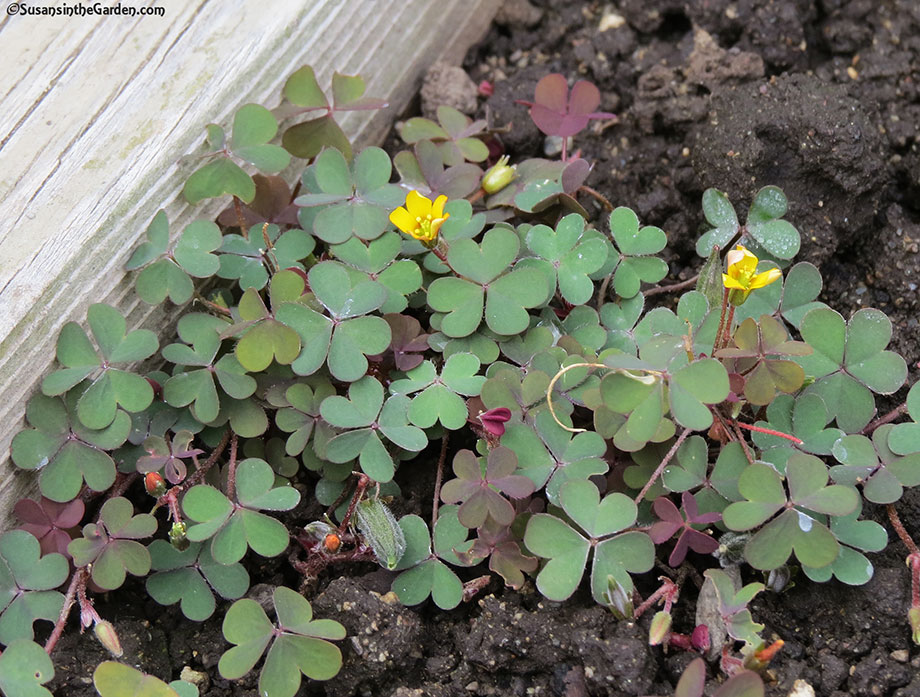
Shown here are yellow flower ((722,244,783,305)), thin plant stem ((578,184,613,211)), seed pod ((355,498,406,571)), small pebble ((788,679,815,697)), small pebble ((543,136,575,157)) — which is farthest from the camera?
small pebble ((543,136,575,157))

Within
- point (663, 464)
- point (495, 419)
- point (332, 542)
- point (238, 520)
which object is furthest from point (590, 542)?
point (238, 520)

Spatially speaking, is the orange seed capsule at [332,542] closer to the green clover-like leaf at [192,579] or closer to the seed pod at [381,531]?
the seed pod at [381,531]

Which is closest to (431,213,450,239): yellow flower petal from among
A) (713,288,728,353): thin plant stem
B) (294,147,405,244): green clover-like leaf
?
(294,147,405,244): green clover-like leaf

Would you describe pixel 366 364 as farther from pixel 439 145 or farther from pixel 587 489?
pixel 439 145

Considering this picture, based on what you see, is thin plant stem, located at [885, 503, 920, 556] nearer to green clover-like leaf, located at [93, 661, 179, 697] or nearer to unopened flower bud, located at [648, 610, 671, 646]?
unopened flower bud, located at [648, 610, 671, 646]

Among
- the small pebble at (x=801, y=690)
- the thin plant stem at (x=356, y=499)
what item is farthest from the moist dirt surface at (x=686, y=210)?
the thin plant stem at (x=356, y=499)

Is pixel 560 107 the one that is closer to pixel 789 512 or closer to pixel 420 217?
pixel 420 217
